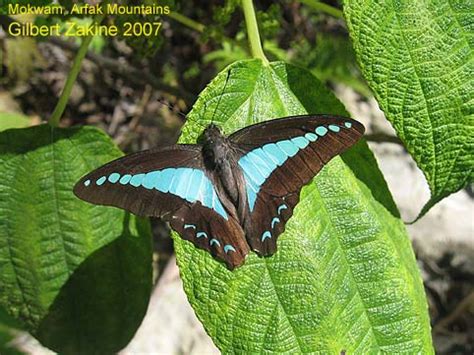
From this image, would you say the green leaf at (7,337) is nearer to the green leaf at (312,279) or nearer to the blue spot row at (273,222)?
the green leaf at (312,279)

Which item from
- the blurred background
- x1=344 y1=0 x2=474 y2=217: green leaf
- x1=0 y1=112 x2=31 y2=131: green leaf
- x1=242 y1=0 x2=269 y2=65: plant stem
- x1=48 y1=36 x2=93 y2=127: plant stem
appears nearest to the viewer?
x1=344 y1=0 x2=474 y2=217: green leaf

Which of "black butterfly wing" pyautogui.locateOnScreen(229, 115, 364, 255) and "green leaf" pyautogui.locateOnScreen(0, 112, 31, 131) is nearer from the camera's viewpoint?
Answer: "black butterfly wing" pyautogui.locateOnScreen(229, 115, 364, 255)

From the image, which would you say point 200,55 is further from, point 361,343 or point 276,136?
point 361,343

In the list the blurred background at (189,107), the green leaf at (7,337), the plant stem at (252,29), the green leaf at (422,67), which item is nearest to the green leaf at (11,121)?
the blurred background at (189,107)

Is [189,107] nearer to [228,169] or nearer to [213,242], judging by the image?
[228,169]

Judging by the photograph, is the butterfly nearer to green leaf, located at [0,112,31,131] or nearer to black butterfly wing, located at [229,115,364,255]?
black butterfly wing, located at [229,115,364,255]

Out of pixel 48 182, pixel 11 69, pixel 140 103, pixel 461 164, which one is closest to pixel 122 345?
pixel 48 182

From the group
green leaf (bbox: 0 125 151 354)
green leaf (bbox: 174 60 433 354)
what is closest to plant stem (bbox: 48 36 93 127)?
green leaf (bbox: 0 125 151 354)
